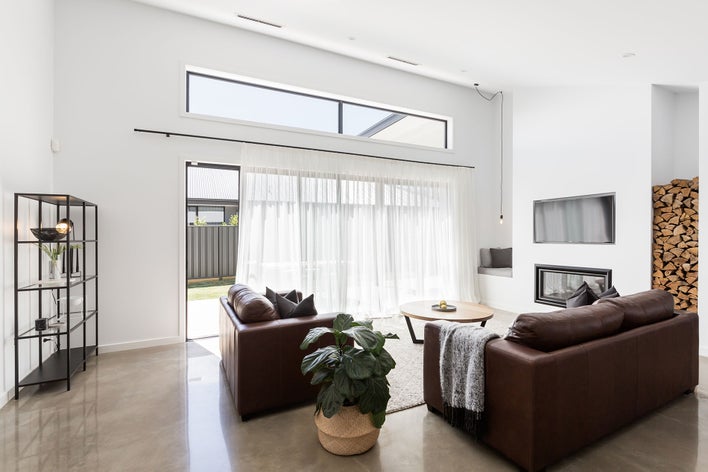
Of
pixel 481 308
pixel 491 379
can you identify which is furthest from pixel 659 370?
pixel 481 308

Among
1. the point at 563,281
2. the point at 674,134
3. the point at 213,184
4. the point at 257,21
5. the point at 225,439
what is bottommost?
the point at 225,439

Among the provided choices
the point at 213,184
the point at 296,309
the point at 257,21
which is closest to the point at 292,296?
the point at 296,309

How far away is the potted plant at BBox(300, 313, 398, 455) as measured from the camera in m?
1.87

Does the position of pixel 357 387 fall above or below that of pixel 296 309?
below

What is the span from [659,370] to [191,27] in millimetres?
5361

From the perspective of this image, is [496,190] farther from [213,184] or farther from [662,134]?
[213,184]

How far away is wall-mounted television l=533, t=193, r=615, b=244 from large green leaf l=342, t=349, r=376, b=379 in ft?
12.7

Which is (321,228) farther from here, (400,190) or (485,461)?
(485,461)

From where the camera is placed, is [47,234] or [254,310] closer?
[254,310]

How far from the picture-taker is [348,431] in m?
1.96

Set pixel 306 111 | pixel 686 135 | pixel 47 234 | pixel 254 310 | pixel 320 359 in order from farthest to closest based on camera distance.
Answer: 1. pixel 306 111
2. pixel 686 135
3. pixel 47 234
4. pixel 254 310
5. pixel 320 359

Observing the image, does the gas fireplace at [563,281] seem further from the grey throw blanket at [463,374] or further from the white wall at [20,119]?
the white wall at [20,119]

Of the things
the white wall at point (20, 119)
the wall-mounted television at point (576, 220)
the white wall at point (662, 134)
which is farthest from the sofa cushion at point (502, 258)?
the white wall at point (20, 119)

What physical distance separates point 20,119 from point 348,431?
134 inches
